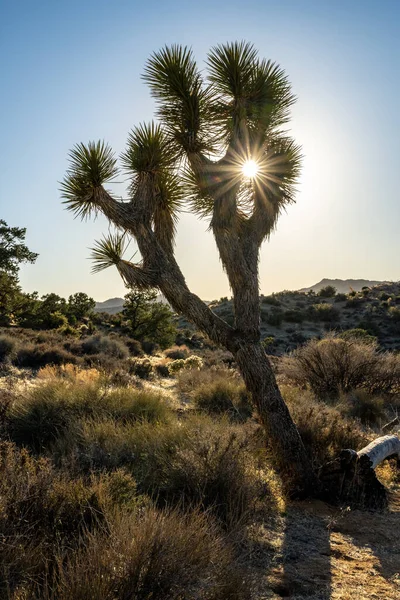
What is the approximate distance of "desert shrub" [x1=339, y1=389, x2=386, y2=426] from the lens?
36.2ft

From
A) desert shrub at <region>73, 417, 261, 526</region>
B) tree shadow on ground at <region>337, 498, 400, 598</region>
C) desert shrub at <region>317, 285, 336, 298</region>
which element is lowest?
tree shadow on ground at <region>337, 498, 400, 598</region>

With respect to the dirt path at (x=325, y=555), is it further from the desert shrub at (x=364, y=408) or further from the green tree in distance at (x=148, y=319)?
the green tree in distance at (x=148, y=319)

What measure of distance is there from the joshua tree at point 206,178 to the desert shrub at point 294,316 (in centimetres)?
3172

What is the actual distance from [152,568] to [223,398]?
939cm

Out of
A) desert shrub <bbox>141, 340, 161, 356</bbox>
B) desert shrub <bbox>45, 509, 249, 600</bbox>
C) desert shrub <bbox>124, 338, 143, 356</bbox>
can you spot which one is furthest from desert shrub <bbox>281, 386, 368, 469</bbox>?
desert shrub <bbox>141, 340, 161, 356</bbox>

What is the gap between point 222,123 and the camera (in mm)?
7641

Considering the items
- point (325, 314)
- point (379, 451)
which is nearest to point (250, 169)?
point (379, 451)

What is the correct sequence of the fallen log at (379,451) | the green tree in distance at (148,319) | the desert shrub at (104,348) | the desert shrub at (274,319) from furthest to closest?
1. the desert shrub at (274,319)
2. the green tree in distance at (148,319)
3. the desert shrub at (104,348)
4. the fallen log at (379,451)

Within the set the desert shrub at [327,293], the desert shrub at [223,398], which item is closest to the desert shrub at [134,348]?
the desert shrub at [223,398]

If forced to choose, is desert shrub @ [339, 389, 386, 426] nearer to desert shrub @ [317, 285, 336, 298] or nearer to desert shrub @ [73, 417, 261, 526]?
desert shrub @ [73, 417, 261, 526]

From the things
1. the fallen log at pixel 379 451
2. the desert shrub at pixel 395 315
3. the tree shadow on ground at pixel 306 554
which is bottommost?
the tree shadow on ground at pixel 306 554

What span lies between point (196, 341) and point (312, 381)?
21.8 m

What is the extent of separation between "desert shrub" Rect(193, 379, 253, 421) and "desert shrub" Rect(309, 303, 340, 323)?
28001mm

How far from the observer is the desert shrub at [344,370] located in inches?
520
